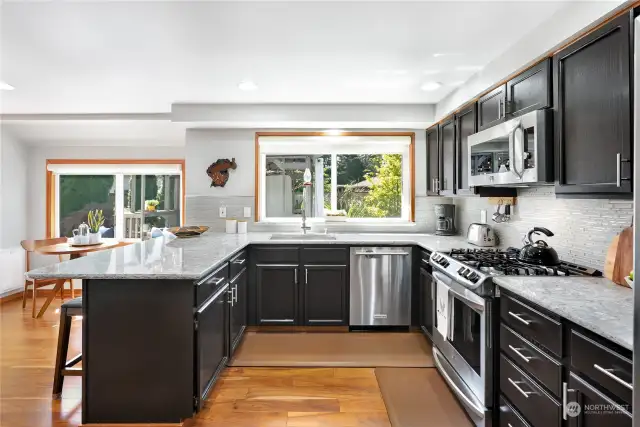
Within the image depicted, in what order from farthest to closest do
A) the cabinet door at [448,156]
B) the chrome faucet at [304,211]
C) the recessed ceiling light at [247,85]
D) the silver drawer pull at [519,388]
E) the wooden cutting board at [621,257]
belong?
the chrome faucet at [304,211] < the cabinet door at [448,156] < the recessed ceiling light at [247,85] < the wooden cutting board at [621,257] < the silver drawer pull at [519,388]

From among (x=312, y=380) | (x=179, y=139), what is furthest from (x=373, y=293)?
(x=179, y=139)

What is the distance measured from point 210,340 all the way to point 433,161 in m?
2.86

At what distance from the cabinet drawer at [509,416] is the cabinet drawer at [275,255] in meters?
2.13

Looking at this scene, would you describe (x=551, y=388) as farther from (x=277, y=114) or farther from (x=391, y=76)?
(x=277, y=114)

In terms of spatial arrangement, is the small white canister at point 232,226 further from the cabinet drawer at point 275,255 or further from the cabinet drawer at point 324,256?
the cabinet drawer at point 324,256

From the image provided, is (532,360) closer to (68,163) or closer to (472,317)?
(472,317)

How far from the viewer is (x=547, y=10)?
1992 mm

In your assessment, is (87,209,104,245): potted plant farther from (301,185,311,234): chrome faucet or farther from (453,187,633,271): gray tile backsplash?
(453,187,633,271): gray tile backsplash

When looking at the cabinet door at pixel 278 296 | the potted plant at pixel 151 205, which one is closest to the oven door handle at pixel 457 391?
the cabinet door at pixel 278 296

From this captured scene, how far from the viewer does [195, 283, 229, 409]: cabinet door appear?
2.14m

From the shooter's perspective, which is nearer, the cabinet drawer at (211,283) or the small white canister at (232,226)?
the cabinet drawer at (211,283)

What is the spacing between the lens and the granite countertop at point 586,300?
1226mm

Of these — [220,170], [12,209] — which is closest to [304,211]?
[220,170]

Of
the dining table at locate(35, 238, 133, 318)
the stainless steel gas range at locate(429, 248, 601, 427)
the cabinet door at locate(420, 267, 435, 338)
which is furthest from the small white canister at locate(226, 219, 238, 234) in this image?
the stainless steel gas range at locate(429, 248, 601, 427)
